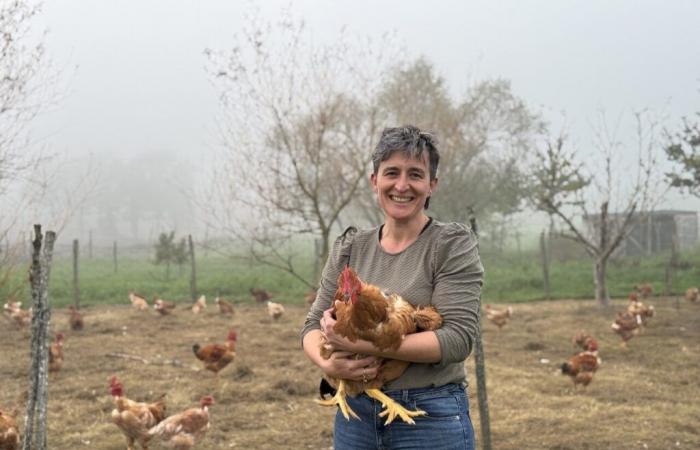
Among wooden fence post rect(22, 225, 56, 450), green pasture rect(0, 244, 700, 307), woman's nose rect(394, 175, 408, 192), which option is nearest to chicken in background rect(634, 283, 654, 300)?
green pasture rect(0, 244, 700, 307)

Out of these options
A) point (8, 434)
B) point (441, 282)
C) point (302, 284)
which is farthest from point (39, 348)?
point (302, 284)

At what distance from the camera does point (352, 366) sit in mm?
1951

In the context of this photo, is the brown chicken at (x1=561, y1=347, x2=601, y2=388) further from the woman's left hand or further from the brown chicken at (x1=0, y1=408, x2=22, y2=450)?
the woman's left hand

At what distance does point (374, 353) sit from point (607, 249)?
11.9m

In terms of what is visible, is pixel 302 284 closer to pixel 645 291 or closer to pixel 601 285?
pixel 601 285

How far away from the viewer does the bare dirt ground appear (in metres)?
5.68

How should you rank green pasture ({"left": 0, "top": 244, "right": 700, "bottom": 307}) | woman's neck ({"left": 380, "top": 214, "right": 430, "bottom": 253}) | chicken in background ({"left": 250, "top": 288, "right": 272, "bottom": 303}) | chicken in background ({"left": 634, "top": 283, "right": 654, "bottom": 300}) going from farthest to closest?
green pasture ({"left": 0, "top": 244, "right": 700, "bottom": 307}), chicken in background ({"left": 250, "top": 288, "right": 272, "bottom": 303}), chicken in background ({"left": 634, "top": 283, "right": 654, "bottom": 300}), woman's neck ({"left": 380, "top": 214, "right": 430, "bottom": 253})

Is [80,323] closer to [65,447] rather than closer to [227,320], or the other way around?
[227,320]

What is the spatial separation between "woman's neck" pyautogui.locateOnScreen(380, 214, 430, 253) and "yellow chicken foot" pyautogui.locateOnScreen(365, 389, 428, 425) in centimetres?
49

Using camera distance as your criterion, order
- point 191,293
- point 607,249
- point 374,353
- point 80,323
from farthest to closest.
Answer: point 191,293, point 607,249, point 80,323, point 374,353

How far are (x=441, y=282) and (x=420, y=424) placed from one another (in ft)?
1.50

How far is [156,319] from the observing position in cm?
1283

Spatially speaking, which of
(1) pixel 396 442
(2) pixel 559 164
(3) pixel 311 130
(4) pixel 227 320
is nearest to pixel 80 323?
(4) pixel 227 320

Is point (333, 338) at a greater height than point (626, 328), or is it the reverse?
point (333, 338)
